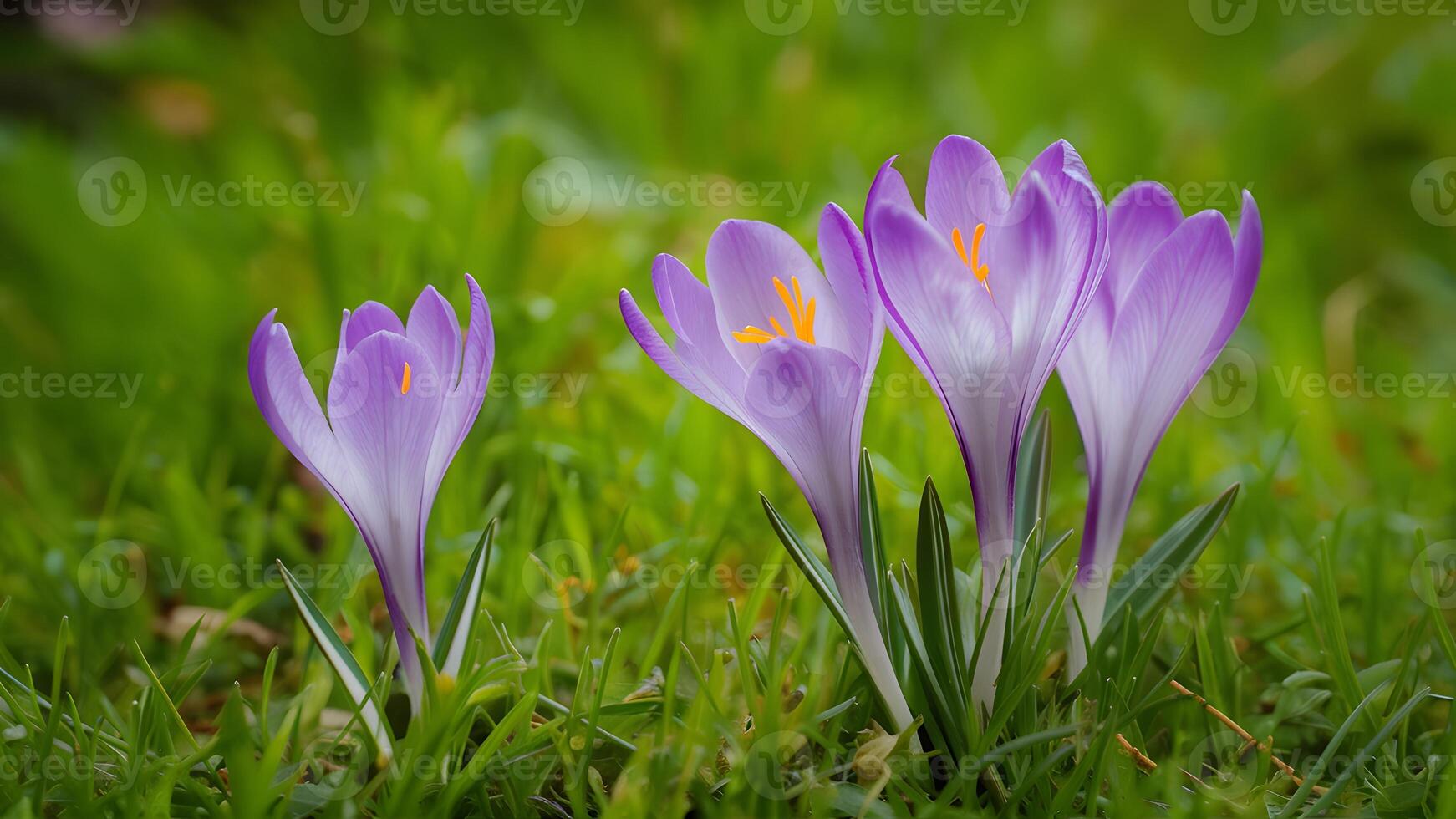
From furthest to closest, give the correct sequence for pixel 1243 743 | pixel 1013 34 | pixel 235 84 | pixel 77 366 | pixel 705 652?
pixel 235 84, pixel 1013 34, pixel 77 366, pixel 705 652, pixel 1243 743

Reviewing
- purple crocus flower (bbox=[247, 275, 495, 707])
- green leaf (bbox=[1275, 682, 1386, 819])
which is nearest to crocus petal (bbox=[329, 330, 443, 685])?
purple crocus flower (bbox=[247, 275, 495, 707])

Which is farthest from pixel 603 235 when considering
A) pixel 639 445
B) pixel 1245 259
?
pixel 1245 259

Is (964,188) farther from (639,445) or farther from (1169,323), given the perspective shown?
(639,445)

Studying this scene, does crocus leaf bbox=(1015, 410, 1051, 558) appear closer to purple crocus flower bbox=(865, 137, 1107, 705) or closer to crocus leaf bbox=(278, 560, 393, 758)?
purple crocus flower bbox=(865, 137, 1107, 705)

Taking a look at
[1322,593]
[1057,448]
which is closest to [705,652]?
[1322,593]

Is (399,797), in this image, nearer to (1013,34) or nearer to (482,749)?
(482,749)

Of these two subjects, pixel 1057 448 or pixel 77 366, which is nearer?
pixel 1057 448

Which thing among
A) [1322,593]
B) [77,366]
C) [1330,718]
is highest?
[77,366]
